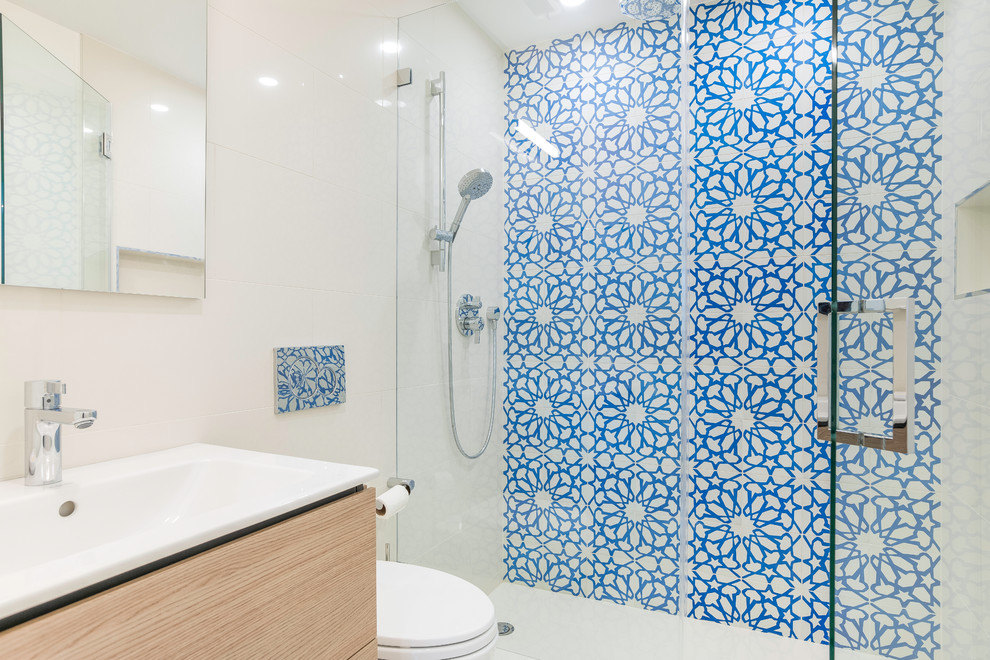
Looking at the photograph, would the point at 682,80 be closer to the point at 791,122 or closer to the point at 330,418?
the point at 791,122

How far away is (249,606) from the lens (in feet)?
2.38

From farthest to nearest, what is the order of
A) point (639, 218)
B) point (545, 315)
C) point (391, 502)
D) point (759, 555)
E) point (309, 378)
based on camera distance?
point (759, 555) < point (545, 315) < point (639, 218) < point (309, 378) < point (391, 502)

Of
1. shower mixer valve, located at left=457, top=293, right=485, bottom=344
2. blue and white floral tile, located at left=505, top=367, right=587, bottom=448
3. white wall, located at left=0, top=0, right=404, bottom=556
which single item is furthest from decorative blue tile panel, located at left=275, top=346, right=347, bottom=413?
blue and white floral tile, located at left=505, top=367, right=587, bottom=448

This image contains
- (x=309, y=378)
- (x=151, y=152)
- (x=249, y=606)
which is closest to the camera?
(x=249, y=606)

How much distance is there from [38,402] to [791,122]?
246 centimetres

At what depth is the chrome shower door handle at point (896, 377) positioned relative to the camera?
0.94 metres

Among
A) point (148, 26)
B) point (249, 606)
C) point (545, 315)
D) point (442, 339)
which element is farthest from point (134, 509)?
point (545, 315)

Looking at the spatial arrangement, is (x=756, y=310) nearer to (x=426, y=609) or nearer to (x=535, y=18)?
(x=535, y=18)

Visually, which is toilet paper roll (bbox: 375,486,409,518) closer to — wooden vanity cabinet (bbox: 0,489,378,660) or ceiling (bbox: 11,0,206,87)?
wooden vanity cabinet (bbox: 0,489,378,660)

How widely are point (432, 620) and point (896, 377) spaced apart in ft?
3.52

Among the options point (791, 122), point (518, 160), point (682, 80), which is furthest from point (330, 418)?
point (791, 122)

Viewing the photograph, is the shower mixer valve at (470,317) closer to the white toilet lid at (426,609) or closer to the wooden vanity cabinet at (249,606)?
the white toilet lid at (426,609)

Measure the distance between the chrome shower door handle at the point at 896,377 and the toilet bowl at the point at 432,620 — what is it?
850 mm

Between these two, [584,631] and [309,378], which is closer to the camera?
[309,378]
